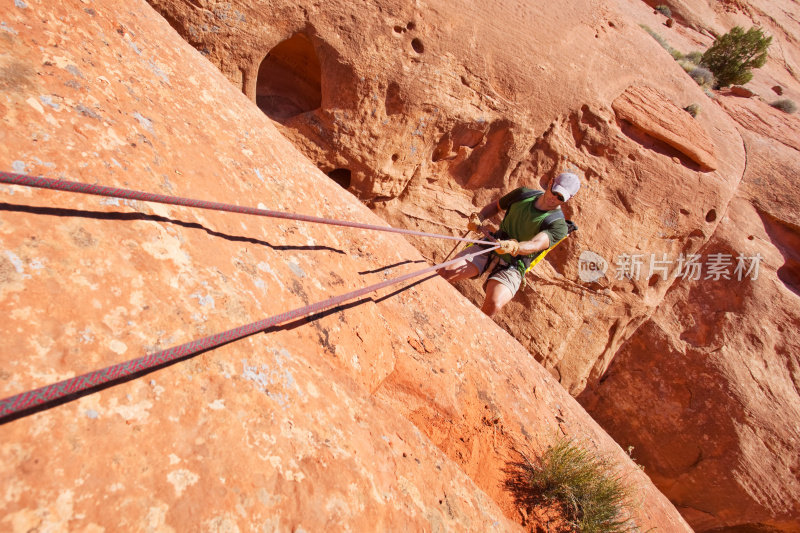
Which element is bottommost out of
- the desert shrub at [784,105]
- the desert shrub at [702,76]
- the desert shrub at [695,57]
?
the desert shrub at [702,76]

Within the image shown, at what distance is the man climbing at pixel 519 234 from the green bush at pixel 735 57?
9.64m

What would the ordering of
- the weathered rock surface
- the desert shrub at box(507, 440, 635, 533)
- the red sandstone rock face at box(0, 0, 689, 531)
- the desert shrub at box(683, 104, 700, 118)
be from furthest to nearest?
the desert shrub at box(683, 104, 700, 118) → the weathered rock surface → the desert shrub at box(507, 440, 635, 533) → the red sandstone rock face at box(0, 0, 689, 531)

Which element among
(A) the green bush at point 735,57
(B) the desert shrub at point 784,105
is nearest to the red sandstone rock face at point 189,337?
(A) the green bush at point 735,57

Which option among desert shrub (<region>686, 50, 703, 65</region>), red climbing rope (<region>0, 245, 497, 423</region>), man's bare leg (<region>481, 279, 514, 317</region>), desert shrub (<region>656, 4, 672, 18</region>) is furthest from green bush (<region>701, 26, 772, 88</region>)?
red climbing rope (<region>0, 245, 497, 423</region>)

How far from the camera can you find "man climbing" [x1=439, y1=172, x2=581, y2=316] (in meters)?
3.96

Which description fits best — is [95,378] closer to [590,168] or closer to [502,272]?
[502,272]

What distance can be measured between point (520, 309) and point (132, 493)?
272 inches

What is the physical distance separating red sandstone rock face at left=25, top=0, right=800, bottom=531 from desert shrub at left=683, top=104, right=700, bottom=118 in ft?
0.46

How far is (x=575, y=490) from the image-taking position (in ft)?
8.49

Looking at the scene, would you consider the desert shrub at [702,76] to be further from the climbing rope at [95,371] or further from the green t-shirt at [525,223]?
the climbing rope at [95,371]

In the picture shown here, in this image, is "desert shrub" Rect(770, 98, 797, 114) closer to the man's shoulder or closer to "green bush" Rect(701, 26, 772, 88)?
"green bush" Rect(701, 26, 772, 88)

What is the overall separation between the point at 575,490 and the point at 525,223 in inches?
102

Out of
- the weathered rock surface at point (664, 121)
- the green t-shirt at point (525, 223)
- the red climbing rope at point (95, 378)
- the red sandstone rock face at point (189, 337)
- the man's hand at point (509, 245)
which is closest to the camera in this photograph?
the red climbing rope at point (95, 378)

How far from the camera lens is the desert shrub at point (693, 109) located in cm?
756
